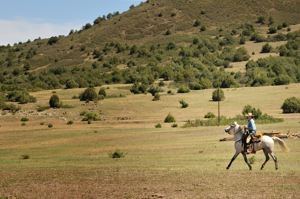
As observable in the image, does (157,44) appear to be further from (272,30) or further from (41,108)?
(41,108)

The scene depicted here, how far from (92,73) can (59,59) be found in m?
27.3

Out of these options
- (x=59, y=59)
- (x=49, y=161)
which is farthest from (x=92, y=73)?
(x=49, y=161)

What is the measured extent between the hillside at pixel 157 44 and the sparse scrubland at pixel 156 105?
403mm

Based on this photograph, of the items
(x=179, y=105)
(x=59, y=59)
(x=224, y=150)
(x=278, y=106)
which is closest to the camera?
(x=224, y=150)

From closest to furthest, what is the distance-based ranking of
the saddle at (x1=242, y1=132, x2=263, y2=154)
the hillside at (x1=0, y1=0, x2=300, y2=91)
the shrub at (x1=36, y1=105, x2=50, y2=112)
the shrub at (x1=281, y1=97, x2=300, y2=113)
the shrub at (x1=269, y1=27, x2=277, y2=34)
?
the saddle at (x1=242, y1=132, x2=263, y2=154)
the shrub at (x1=281, y1=97, x2=300, y2=113)
the shrub at (x1=36, y1=105, x2=50, y2=112)
the hillside at (x1=0, y1=0, x2=300, y2=91)
the shrub at (x1=269, y1=27, x2=277, y2=34)

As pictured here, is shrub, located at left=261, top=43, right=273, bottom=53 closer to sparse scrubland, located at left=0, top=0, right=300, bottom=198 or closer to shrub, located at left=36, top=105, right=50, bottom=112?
sparse scrubland, located at left=0, top=0, right=300, bottom=198

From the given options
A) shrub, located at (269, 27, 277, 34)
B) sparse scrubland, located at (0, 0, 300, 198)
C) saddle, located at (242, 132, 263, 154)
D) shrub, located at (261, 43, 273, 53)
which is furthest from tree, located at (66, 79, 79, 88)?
saddle, located at (242, 132, 263, 154)

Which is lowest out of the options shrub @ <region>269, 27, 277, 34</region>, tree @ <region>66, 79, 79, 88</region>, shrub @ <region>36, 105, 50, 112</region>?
shrub @ <region>36, 105, 50, 112</region>

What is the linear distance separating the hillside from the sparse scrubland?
1.32 ft

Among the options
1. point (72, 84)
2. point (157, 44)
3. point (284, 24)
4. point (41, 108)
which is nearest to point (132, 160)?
point (41, 108)

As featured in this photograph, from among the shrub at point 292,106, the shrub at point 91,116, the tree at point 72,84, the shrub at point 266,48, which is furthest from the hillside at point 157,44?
the shrub at point 292,106

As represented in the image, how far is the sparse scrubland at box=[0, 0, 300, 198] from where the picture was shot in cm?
1398

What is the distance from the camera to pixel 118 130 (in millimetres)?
37312

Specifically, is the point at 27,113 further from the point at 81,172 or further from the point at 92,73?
the point at 92,73
